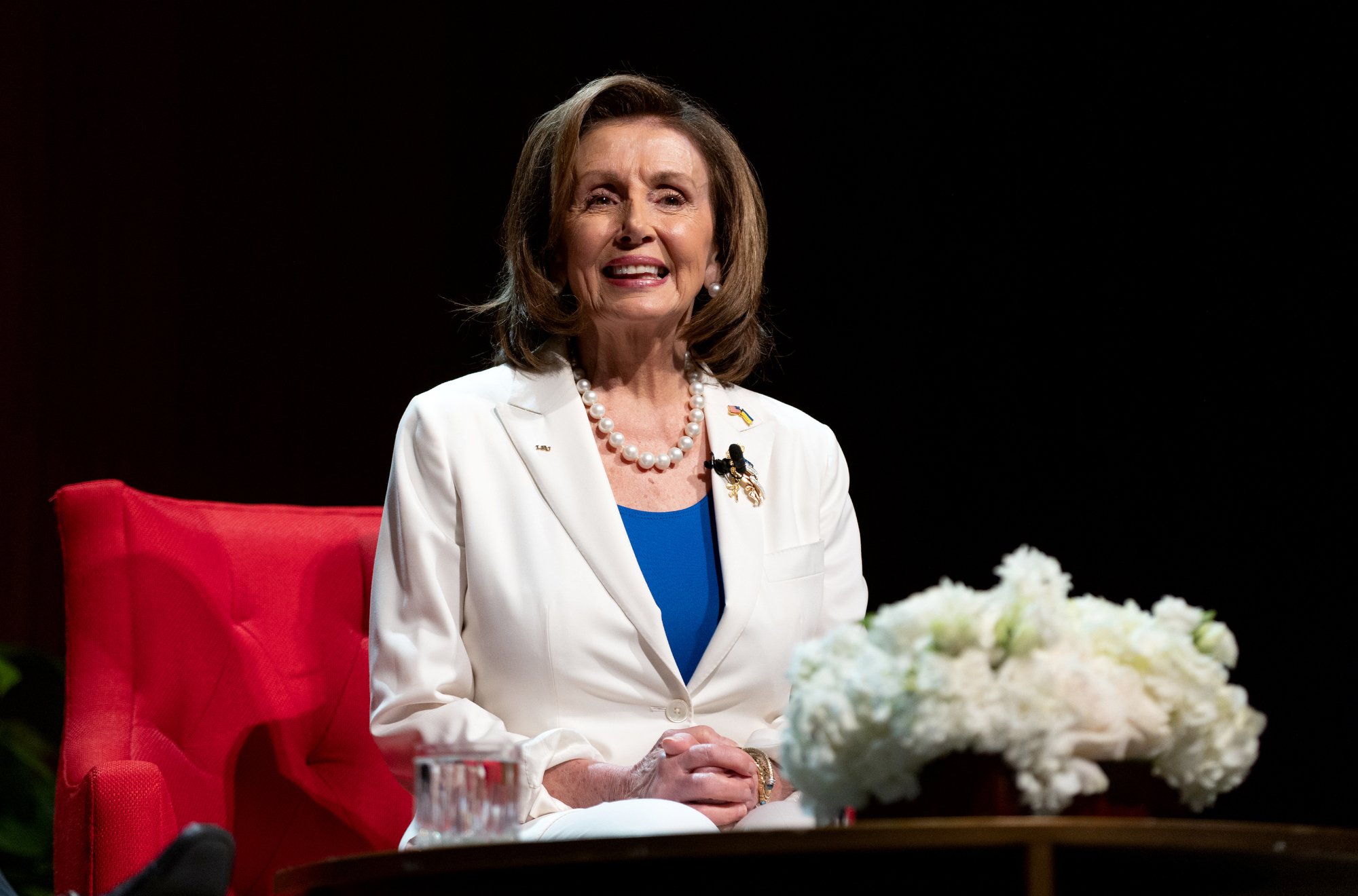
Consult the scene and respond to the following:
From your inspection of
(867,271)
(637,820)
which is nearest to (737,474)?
(637,820)

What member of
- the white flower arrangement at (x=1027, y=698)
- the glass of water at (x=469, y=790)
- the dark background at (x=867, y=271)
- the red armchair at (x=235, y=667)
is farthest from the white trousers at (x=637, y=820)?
the dark background at (x=867, y=271)

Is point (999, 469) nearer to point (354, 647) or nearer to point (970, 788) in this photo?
point (354, 647)

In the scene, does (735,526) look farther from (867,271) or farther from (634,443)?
(867,271)

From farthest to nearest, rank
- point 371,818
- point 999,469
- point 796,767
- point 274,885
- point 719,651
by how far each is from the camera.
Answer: point 999,469, point 371,818, point 719,651, point 274,885, point 796,767

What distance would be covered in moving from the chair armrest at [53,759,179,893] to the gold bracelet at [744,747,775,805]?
732 mm

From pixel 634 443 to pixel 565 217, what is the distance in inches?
14.0

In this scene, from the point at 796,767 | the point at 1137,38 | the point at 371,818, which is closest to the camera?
the point at 796,767

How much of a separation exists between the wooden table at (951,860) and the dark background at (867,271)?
172cm

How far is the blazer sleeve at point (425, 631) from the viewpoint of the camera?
1.82m

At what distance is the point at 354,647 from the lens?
7.36ft

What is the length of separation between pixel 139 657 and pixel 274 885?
32.6 inches

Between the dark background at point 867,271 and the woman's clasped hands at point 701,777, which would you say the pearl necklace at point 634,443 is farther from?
the dark background at point 867,271

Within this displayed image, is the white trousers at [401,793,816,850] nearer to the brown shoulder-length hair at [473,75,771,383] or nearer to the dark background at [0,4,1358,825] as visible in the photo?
the brown shoulder-length hair at [473,75,771,383]

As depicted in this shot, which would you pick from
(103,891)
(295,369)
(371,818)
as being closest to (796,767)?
(103,891)
